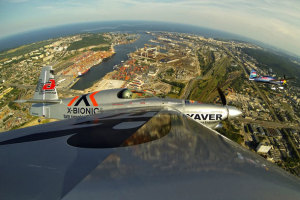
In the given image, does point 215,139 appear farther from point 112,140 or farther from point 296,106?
point 296,106

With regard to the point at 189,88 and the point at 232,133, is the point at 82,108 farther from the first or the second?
the point at 189,88

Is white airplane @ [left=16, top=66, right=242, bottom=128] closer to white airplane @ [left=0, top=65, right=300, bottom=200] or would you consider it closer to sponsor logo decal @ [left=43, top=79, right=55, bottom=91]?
sponsor logo decal @ [left=43, top=79, right=55, bottom=91]

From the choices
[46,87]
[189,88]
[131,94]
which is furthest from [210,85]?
[46,87]

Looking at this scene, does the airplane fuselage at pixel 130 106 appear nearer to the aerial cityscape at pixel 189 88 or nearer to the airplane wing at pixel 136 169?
the airplane wing at pixel 136 169

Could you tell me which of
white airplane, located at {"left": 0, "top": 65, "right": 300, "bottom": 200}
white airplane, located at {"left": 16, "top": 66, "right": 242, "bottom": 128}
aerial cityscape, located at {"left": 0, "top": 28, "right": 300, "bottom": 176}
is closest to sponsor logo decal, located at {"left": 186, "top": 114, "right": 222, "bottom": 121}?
white airplane, located at {"left": 16, "top": 66, "right": 242, "bottom": 128}

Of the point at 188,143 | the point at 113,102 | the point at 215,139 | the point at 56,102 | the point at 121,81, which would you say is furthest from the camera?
the point at 121,81

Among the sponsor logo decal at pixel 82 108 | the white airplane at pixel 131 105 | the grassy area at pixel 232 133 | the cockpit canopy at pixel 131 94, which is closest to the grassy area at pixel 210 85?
the grassy area at pixel 232 133

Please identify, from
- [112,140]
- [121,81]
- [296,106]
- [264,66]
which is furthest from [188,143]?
[264,66]

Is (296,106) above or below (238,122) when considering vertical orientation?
above
